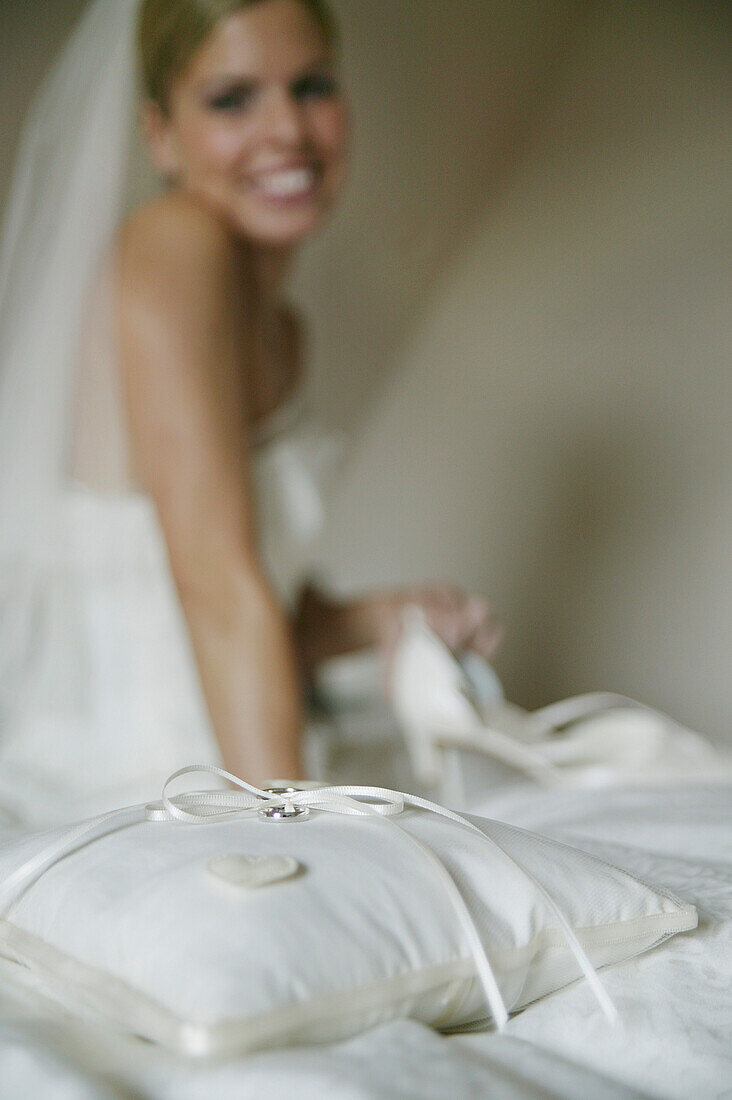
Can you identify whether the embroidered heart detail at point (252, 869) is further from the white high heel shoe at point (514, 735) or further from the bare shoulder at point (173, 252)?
the bare shoulder at point (173, 252)

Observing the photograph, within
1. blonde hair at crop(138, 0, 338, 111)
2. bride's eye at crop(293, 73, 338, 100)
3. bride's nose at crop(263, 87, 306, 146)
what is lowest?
bride's nose at crop(263, 87, 306, 146)

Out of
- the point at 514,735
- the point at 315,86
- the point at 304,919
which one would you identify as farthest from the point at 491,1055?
the point at 315,86

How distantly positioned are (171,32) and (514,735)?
966 millimetres

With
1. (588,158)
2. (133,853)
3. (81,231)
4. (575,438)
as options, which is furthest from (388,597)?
(588,158)

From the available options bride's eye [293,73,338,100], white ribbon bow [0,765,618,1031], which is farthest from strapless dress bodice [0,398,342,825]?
bride's eye [293,73,338,100]

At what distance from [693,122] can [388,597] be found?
→ 4.65 feet

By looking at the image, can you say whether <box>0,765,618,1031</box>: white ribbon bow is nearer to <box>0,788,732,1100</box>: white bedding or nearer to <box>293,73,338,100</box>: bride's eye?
<box>0,788,732,1100</box>: white bedding

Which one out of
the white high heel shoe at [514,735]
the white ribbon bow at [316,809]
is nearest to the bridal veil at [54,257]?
the white high heel shoe at [514,735]

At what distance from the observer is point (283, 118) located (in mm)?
1380

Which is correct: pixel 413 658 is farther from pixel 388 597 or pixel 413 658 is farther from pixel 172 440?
pixel 172 440

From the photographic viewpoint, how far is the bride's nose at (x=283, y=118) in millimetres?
1345

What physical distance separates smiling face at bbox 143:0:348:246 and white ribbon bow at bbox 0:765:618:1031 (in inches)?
44.3

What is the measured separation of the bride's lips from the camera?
142cm

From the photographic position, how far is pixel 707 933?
0.45m
